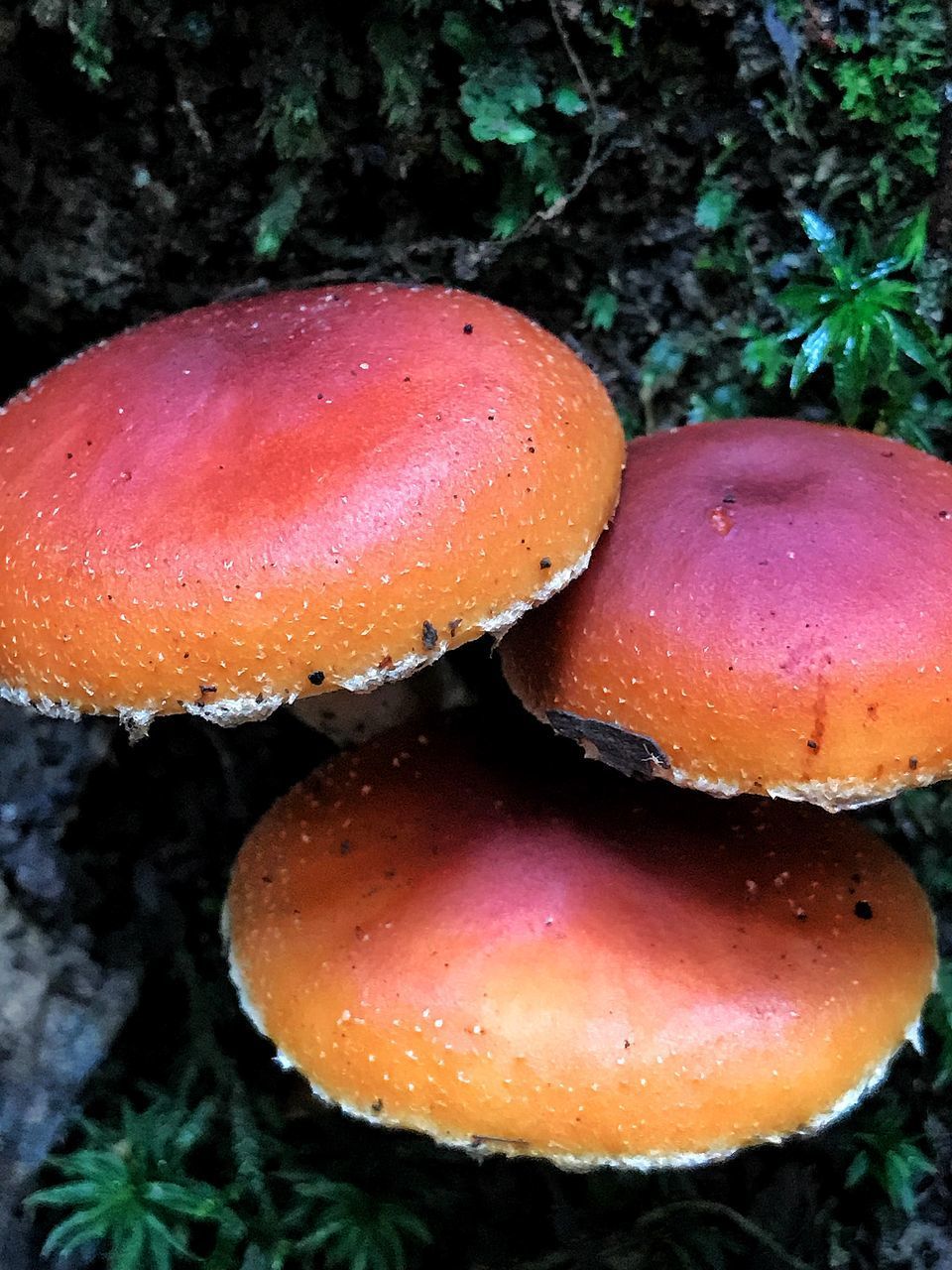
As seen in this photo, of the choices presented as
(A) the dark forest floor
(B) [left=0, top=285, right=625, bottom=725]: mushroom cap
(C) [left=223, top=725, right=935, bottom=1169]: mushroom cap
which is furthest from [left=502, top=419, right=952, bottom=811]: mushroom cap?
(A) the dark forest floor

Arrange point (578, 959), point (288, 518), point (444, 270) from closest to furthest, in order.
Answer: point (288, 518) < point (578, 959) < point (444, 270)

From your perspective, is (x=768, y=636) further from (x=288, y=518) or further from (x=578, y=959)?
(x=288, y=518)

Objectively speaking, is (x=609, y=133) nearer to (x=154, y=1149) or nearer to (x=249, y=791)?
(x=249, y=791)

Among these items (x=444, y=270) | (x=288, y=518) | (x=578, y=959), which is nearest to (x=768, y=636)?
(x=578, y=959)

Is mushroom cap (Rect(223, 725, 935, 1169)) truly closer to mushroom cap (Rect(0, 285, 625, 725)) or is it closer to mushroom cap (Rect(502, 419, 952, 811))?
mushroom cap (Rect(502, 419, 952, 811))

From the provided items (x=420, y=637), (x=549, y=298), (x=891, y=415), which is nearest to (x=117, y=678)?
(x=420, y=637)

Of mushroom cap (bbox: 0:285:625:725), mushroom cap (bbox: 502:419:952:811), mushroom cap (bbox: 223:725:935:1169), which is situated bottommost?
mushroom cap (bbox: 223:725:935:1169)
